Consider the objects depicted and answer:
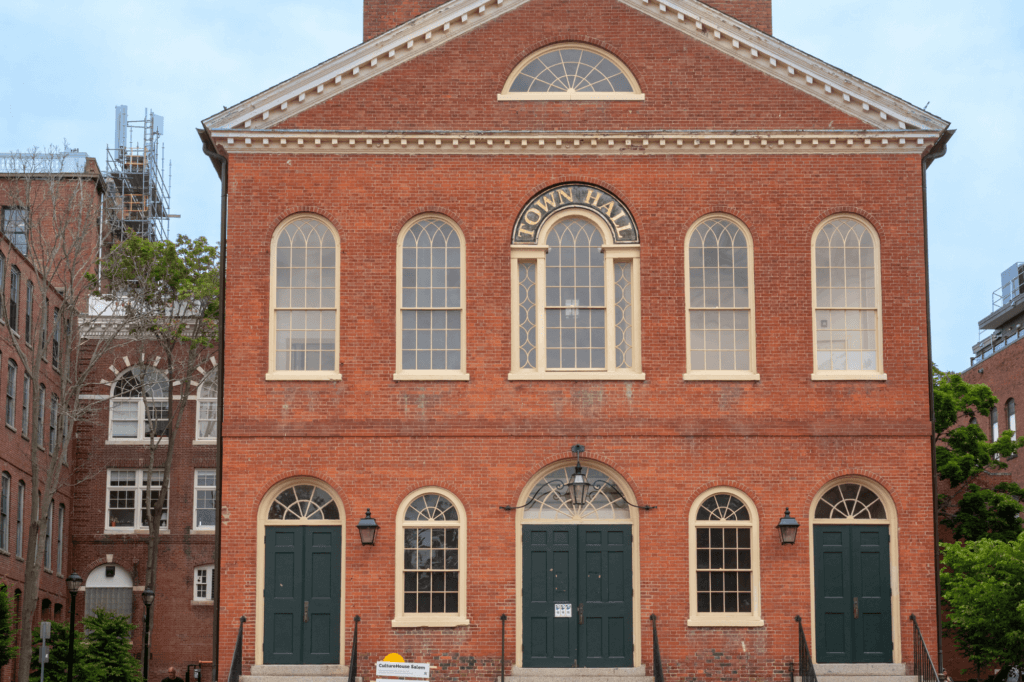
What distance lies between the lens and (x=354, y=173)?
22859 millimetres

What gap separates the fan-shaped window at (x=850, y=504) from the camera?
2223 centimetres

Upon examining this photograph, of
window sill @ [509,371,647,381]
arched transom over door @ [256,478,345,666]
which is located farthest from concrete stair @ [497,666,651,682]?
window sill @ [509,371,647,381]

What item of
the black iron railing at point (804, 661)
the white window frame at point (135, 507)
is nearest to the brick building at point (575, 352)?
the black iron railing at point (804, 661)

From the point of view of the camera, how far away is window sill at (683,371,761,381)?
2231cm

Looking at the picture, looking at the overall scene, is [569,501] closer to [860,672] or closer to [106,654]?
[860,672]

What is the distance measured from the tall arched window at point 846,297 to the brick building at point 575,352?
0.05 metres

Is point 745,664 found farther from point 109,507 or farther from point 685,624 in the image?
point 109,507

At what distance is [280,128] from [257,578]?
746 cm

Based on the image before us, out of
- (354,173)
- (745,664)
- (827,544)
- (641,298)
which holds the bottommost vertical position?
(745,664)

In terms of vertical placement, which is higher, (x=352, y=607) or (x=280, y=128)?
(x=280, y=128)

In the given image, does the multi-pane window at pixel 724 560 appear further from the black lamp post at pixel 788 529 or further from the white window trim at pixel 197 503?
the white window trim at pixel 197 503

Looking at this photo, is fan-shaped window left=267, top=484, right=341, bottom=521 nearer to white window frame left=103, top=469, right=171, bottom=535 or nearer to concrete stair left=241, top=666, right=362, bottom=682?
concrete stair left=241, top=666, right=362, bottom=682

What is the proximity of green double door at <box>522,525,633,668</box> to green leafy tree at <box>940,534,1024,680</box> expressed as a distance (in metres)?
6.66

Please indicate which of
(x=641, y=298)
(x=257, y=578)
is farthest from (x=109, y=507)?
(x=641, y=298)
